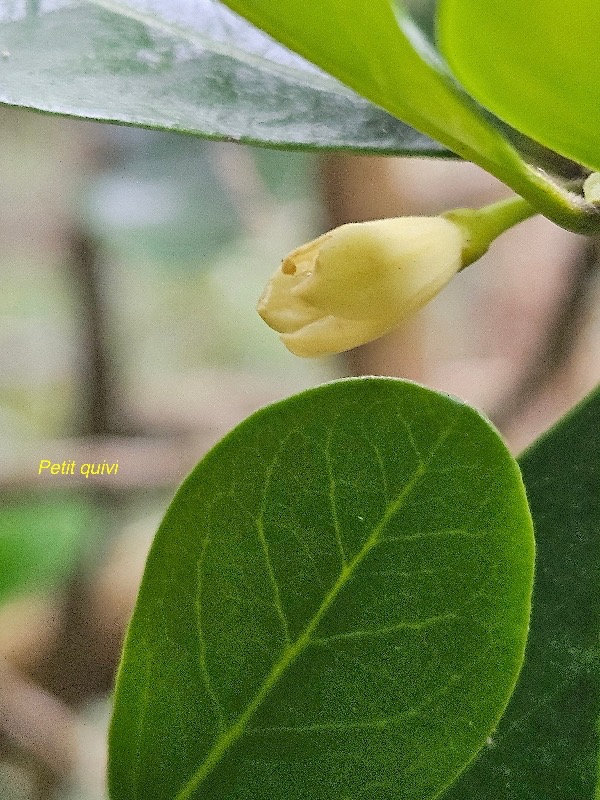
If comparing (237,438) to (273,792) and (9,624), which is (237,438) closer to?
(273,792)

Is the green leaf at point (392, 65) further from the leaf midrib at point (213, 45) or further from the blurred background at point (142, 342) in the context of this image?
the blurred background at point (142, 342)

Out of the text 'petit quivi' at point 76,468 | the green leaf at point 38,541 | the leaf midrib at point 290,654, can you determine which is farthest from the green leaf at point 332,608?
the text 'petit quivi' at point 76,468

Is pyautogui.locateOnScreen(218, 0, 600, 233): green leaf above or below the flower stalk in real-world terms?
above

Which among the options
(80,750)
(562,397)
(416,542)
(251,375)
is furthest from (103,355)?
(416,542)

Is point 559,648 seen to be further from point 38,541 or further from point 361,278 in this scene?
point 38,541

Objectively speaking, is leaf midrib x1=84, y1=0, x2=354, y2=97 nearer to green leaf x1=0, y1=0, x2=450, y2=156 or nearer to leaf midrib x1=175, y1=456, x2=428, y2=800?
green leaf x1=0, y1=0, x2=450, y2=156

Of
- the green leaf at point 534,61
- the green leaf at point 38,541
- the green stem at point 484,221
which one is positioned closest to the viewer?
the green leaf at point 534,61

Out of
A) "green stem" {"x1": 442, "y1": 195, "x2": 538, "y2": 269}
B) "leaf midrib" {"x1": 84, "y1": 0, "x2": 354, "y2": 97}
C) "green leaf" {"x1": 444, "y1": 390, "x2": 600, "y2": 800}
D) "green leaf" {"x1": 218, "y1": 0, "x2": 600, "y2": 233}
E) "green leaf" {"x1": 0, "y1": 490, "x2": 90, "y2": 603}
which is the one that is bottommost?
"green leaf" {"x1": 0, "y1": 490, "x2": 90, "y2": 603}

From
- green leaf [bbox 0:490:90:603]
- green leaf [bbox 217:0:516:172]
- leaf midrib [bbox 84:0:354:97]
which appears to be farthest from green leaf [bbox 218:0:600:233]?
green leaf [bbox 0:490:90:603]
